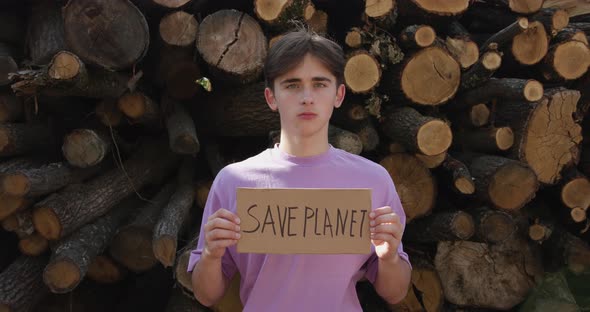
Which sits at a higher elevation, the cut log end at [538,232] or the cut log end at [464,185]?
the cut log end at [464,185]

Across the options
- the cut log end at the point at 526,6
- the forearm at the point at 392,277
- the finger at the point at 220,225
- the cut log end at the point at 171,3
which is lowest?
the forearm at the point at 392,277

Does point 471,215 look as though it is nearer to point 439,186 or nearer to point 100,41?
point 439,186

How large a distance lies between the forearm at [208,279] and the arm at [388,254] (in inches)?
19.3

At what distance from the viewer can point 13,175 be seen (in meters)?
2.23

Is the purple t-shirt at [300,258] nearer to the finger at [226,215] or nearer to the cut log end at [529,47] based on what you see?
the finger at [226,215]

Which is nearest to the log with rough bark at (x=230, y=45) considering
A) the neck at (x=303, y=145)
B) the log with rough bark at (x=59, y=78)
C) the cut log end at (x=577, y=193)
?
the log with rough bark at (x=59, y=78)

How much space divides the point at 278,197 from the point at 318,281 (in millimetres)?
292

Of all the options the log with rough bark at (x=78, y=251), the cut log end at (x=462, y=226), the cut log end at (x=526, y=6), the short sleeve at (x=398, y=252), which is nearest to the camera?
the short sleeve at (x=398, y=252)

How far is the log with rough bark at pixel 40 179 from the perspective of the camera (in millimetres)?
2227

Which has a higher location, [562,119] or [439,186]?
[562,119]

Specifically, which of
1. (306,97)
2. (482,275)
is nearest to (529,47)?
(482,275)

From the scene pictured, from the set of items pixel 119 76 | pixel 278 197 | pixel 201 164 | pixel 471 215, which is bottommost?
pixel 471 215

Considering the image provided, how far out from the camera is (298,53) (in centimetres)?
151

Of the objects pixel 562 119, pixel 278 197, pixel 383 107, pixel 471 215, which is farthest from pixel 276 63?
pixel 562 119
